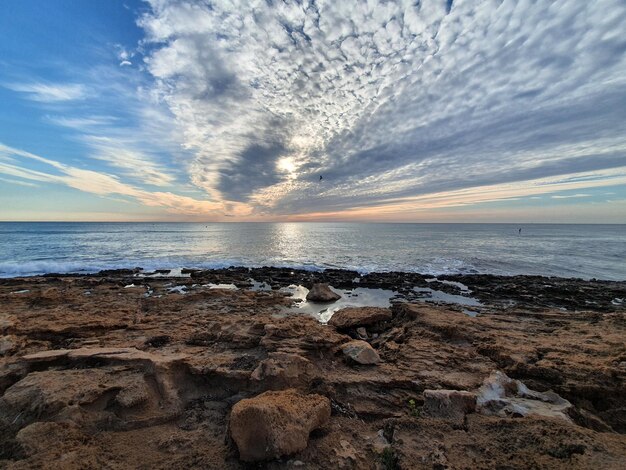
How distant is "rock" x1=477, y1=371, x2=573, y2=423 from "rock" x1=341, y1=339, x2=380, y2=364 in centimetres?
217

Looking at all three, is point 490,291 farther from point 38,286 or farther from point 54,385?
point 38,286

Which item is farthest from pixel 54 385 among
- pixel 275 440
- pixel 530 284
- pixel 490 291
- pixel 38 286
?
pixel 530 284

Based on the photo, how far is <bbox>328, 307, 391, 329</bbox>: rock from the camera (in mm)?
9695

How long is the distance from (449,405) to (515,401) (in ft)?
4.09

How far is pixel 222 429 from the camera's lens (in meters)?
4.33

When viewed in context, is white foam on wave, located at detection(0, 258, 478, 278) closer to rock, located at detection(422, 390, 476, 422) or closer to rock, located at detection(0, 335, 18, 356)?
rock, located at detection(0, 335, 18, 356)

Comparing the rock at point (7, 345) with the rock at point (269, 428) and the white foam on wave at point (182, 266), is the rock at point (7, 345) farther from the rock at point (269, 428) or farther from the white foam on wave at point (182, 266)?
the white foam on wave at point (182, 266)

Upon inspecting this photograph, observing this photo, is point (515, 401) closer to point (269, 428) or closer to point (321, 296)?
point (269, 428)

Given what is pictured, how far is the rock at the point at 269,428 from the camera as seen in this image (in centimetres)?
363

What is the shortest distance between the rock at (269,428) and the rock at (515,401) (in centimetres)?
299

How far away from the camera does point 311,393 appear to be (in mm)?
5074

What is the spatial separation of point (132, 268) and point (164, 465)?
26097 millimetres

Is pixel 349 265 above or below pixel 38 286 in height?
below

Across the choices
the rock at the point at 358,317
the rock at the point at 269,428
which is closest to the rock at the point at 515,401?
the rock at the point at 269,428
